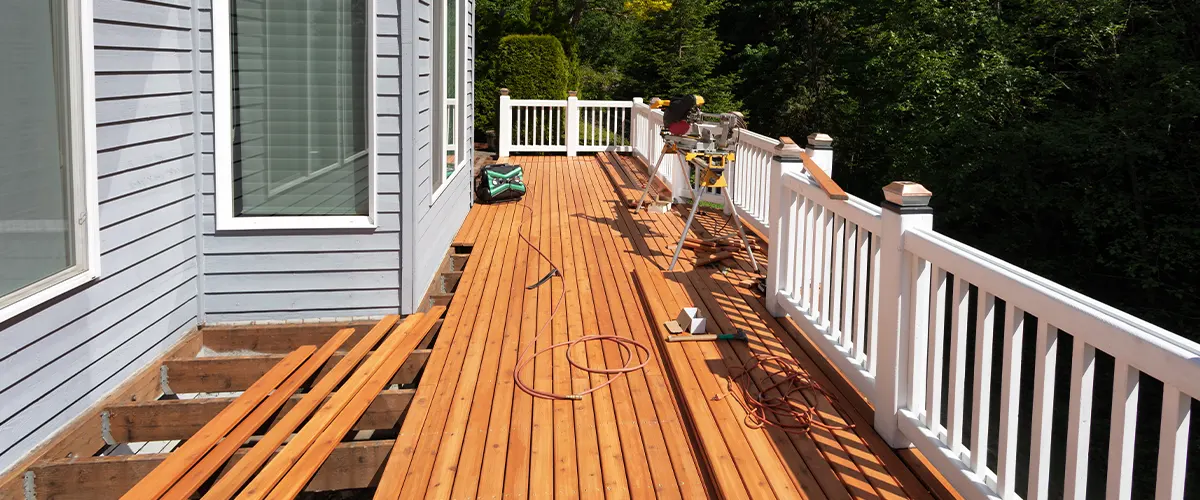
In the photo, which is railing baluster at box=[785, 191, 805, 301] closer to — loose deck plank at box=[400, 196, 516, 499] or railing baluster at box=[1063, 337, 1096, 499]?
loose deck plank at box=[400, 196, 516, 499]

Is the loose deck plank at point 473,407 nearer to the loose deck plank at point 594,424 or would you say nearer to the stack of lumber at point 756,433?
the loose deck plank at point 594,424

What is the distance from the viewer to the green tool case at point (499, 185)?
346 inches

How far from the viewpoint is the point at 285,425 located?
10.7ft

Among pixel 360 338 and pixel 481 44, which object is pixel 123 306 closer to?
pixel 360 338

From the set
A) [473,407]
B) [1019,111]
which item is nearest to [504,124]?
[1019,111]

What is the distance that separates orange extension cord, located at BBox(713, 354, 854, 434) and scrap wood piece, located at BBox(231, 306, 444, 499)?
1433 millimetres

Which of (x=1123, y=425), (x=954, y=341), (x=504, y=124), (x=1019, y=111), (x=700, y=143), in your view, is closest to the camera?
(x=1123, y=425)

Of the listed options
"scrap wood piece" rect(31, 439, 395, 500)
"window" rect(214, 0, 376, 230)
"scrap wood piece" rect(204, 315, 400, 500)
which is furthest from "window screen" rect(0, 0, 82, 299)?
"window" rect(214, 0, 376, 230)

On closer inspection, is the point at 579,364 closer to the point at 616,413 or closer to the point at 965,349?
the point at 616,413

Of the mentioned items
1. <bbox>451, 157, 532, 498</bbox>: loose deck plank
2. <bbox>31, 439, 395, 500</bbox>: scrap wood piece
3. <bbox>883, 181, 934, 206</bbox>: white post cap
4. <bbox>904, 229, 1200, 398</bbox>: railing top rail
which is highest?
<bbox>883, 181, 934, 206</bbox>: white post cap

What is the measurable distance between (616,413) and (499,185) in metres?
5.57

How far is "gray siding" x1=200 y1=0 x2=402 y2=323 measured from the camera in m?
4.48

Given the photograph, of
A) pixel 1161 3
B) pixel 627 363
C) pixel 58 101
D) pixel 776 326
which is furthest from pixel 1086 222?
pixel 58 101

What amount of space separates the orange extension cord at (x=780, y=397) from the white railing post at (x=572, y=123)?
9.53m
